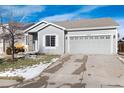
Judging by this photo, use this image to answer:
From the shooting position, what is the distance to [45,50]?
2183cm

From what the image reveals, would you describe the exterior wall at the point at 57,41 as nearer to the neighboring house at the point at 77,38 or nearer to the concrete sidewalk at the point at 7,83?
the neighboring house at the point at 77,38

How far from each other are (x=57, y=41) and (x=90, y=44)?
11.7 feet

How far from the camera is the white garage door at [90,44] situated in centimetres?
2019

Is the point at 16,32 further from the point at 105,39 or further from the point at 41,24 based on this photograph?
the point at 105,39

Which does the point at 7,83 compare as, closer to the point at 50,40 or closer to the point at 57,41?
the point at 57,41

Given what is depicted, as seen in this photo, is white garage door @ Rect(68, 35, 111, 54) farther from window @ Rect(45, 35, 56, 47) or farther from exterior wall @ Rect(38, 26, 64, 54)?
window @ Rect(45, 35, 56, 47)

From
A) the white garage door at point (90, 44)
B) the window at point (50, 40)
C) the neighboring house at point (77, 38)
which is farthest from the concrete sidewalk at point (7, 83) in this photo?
the white garage door at point (90, 44)

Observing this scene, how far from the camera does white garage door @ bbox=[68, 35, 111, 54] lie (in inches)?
795

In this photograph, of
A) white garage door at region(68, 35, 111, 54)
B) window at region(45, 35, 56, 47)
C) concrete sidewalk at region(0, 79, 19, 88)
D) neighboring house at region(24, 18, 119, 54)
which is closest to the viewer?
concrete sidewalk at region(0, 79, 19, 88)

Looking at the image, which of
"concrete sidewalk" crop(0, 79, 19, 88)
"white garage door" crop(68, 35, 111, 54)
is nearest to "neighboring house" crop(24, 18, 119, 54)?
"white garage door" crop(68, 35, 111, 54)

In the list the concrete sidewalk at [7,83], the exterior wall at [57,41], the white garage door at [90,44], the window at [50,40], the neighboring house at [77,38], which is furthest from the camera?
the window at [50,40]

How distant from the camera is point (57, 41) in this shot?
21.3 m
